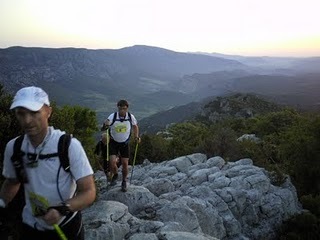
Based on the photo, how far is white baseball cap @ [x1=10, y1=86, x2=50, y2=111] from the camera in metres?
3.06

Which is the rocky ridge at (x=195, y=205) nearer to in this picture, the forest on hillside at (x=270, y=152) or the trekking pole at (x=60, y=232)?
the forest on hillside at (x=270, y=152)

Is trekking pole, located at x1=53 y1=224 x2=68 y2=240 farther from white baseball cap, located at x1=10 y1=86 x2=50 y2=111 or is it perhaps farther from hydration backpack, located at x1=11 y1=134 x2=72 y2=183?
white baseball cap, located at x1=10 y1=86 x2=50 y2=111

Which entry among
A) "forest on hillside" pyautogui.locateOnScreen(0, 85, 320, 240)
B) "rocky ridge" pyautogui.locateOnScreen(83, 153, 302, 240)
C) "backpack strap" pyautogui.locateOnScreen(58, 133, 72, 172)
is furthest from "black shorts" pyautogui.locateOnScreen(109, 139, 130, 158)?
"backpack strap" pyautogui.locateOnScreen(58, 133, 72, 172)

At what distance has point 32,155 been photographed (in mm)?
3238

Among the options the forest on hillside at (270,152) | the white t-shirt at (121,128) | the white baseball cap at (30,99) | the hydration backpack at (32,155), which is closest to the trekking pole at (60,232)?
the hydration backpack at (32,155)

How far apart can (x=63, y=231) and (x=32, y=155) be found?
29.4 inches

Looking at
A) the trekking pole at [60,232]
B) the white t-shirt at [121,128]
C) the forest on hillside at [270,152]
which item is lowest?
the forest on hillside at [270,152]

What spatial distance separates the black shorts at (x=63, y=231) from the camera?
3374 millimetres

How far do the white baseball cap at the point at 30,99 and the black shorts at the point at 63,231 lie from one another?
111 centimetres

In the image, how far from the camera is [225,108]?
8619 cm

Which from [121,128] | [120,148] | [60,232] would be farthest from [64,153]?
[120,148]

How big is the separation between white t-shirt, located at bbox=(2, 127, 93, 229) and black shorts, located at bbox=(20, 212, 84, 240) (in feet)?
0.23

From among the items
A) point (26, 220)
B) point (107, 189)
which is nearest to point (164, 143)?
point (107, 189)

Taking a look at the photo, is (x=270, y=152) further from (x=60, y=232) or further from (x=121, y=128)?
(x=60, y=232)
